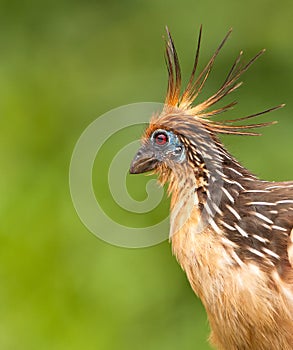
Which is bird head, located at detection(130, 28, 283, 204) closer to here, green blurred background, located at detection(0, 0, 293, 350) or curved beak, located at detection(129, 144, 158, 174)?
curved beak, located at detection(129, 144, 158, 174)

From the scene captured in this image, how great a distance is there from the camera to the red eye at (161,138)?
3.46 meters

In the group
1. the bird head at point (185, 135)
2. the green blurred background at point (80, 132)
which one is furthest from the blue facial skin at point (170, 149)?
the green blurred background at point (80, 132)

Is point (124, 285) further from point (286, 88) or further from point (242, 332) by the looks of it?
point (242, 332)

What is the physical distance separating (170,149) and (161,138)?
0.26 ft

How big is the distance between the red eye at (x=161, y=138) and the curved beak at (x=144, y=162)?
0.06 m

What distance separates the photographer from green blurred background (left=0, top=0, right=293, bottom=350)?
5812mm

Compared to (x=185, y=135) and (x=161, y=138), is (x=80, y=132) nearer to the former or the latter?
(x=161, y=138)

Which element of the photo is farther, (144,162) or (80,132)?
(80,132)

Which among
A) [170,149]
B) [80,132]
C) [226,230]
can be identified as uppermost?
[80,132]

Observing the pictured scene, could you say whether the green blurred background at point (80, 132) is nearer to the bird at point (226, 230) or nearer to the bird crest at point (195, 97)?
the bird crest at point (195, 97)

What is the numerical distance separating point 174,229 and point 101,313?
260 cm

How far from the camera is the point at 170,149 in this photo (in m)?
3.43

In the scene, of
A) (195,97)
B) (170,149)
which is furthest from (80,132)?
(170,149)

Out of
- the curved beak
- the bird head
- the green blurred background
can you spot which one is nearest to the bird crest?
the bird head
